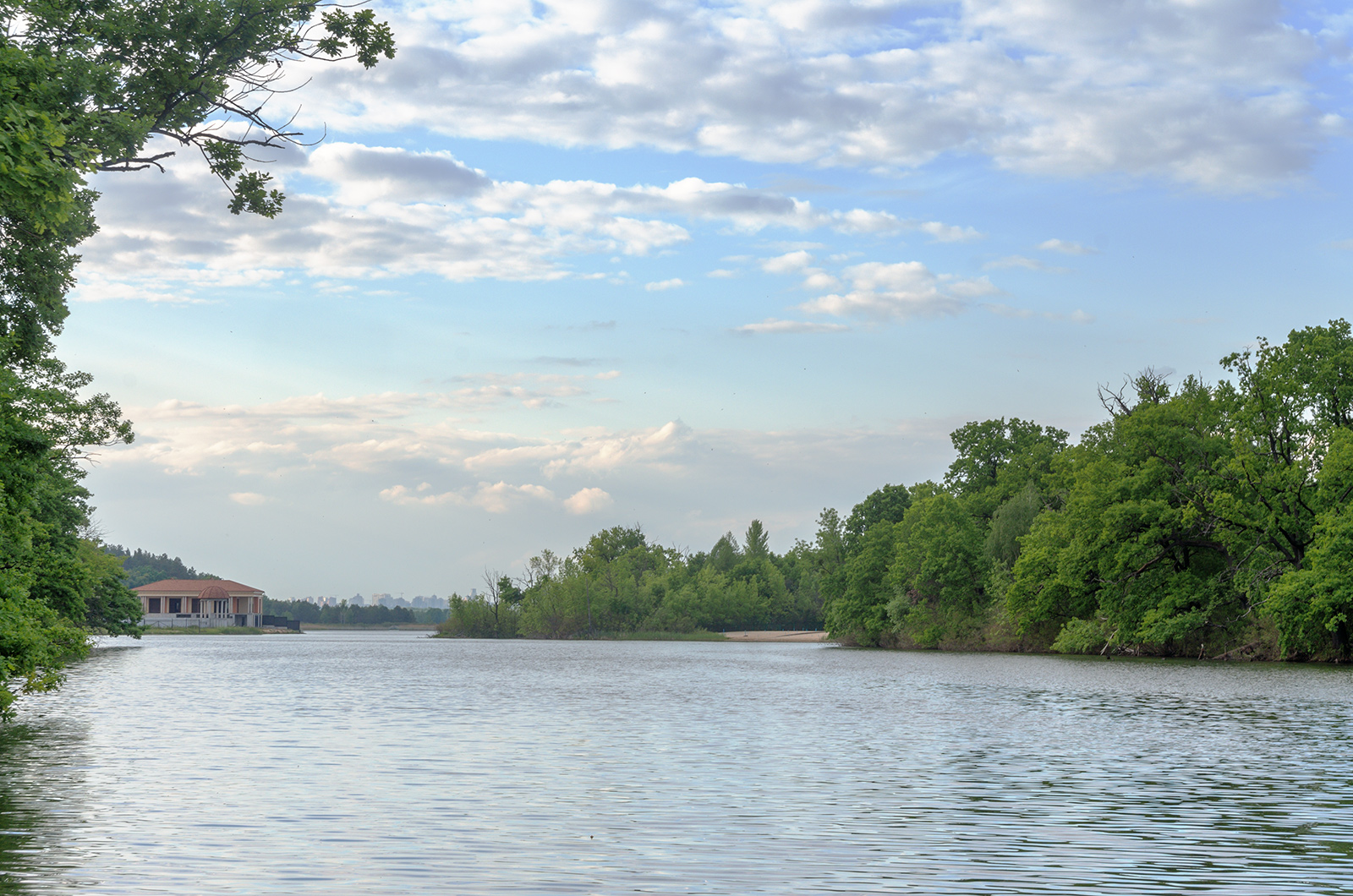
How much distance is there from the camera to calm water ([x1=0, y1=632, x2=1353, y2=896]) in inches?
504

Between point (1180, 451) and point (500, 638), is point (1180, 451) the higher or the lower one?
the higher one

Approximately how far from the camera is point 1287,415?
70.5 m

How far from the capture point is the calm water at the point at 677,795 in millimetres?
12797

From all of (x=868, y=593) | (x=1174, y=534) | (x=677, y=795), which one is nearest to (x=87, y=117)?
(x=677, y=795)

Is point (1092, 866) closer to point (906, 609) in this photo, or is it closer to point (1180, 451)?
point (1180, 451)

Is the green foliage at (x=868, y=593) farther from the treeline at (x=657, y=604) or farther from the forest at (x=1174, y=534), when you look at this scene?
the treeline at (x=657, y=604)

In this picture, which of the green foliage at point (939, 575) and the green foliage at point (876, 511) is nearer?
the green foliage at point (939, 575)

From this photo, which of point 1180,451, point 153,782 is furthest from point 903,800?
point 1180,451

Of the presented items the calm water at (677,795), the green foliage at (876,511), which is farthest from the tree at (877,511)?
the calm water at (677,795)

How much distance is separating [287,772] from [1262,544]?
217 ft

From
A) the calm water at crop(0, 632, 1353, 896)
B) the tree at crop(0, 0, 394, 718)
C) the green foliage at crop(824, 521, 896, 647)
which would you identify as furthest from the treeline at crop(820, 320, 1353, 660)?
the tree at crop(0, 0, 394, 718)

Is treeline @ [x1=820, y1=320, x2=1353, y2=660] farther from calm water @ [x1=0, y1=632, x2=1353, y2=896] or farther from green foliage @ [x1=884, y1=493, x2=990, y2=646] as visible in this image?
calm water @ [x1=0, y1=632, x2=1353, y2=896]

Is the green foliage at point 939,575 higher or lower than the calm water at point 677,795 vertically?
higher

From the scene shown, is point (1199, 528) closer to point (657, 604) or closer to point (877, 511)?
point (877, 511)
